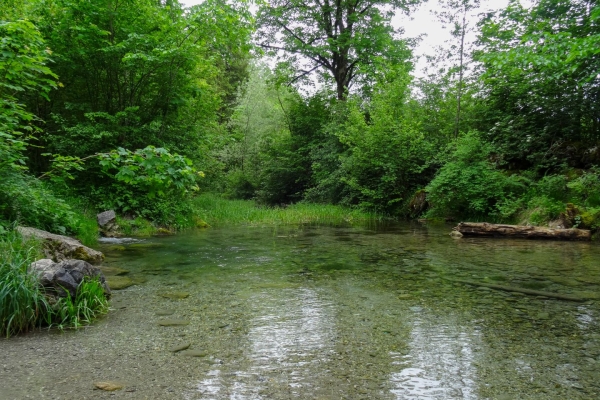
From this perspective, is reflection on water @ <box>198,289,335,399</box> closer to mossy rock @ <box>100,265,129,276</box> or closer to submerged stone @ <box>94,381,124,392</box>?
submerged stone @ <box>94,381,124,392</box>

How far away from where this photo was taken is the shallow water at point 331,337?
9.09 ft

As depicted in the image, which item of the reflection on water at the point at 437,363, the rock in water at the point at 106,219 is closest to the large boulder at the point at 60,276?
the reflection on water at the point at 437,363

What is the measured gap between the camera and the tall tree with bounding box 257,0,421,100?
22406mm

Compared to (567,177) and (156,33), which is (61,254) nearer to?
(156,33)

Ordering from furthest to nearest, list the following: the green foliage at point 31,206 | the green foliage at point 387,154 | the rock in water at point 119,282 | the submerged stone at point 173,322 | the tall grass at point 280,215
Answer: the green foliage at point 387,154, the tall grass at point 280,215, the green foliage at point 31,206, the rock in water at point 119,282, the submerged stone at point 173,322

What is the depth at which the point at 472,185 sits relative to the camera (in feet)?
44.9

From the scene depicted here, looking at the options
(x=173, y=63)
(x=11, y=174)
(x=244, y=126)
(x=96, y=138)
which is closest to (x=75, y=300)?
(x=11, y=174)

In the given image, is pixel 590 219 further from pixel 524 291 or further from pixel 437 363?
pixel 437 363

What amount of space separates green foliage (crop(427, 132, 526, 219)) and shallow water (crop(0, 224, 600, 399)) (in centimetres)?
626

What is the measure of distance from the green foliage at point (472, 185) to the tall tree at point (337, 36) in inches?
384

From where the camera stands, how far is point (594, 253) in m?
7.94

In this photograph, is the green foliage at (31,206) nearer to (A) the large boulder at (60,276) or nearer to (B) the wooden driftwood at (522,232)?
(A) the large boulder at (60,276)

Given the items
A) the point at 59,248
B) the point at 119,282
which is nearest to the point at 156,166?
the point at 119,282

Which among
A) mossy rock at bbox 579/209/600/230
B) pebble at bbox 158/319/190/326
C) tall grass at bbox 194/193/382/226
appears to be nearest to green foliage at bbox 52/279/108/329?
pebble at bbox 158/319/190/326
